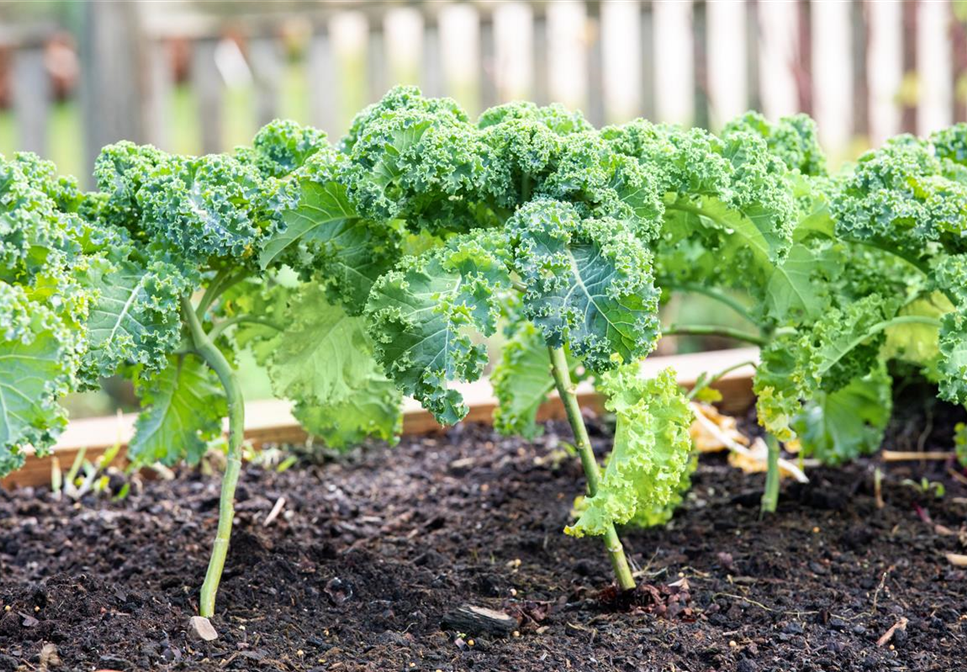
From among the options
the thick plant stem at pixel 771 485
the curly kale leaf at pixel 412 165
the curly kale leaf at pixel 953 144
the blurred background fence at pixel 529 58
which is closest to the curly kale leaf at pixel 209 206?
the curly kale leaf at pixel 412 165

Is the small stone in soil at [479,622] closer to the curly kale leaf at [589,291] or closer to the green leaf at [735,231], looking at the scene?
the curly kale leaf at [589,291]

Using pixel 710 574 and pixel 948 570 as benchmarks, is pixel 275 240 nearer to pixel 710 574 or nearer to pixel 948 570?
pixel 710 574

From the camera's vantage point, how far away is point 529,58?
7879 mm

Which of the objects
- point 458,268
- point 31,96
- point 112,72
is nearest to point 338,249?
point 458,268

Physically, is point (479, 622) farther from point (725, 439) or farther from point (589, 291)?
point (725, 439)

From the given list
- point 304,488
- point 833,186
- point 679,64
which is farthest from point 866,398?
point 679,64

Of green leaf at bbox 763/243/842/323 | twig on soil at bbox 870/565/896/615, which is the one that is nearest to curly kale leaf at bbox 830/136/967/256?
green leaf at bbox 763/243/842/323

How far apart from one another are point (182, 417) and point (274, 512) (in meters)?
0.63

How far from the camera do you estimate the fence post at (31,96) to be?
288 inches

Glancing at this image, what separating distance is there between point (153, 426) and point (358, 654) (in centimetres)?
92

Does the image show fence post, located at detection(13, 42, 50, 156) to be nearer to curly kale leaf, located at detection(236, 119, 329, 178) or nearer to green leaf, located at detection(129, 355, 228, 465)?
green leaf, located at detection(129, 355, 228, 465)

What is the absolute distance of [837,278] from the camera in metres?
3.28

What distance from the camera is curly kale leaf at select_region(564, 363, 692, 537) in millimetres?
2721

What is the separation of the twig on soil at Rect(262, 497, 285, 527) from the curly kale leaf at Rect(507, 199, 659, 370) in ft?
5.03
